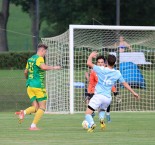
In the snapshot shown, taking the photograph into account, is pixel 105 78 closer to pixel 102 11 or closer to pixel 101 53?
pixel 101 53

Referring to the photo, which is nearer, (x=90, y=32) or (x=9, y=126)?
(x=9, y=126)

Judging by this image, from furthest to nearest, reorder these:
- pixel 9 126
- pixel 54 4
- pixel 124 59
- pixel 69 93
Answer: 1. pixel 54 4
2. pixel 124 59
3. pixel 69 93
4. pixel 9 126

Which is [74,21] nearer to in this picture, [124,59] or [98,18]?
[98,18]

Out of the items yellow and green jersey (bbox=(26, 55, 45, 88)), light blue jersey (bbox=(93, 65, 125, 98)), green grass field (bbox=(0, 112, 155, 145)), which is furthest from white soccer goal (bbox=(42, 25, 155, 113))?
light blue jersey (bbox=(93, 65, 125, 98))

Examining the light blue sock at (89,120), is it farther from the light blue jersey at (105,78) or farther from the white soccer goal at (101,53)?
the white soccer goal at (101,53)

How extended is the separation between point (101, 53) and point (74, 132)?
9374 millimetres

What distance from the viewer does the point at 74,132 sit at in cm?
1683

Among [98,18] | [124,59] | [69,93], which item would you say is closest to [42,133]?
[69,93]

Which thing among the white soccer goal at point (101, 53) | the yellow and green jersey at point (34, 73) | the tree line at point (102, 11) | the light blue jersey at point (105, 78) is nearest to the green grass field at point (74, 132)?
the light blue jersey at point (105, 78)

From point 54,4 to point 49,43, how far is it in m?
33.6

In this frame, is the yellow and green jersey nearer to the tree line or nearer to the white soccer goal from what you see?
the white soccer goal

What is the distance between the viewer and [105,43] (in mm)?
26125

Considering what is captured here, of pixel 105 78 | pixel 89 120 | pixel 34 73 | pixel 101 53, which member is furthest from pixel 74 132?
pixel 101 53

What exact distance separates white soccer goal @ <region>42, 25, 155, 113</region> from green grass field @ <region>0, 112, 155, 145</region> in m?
2.59
